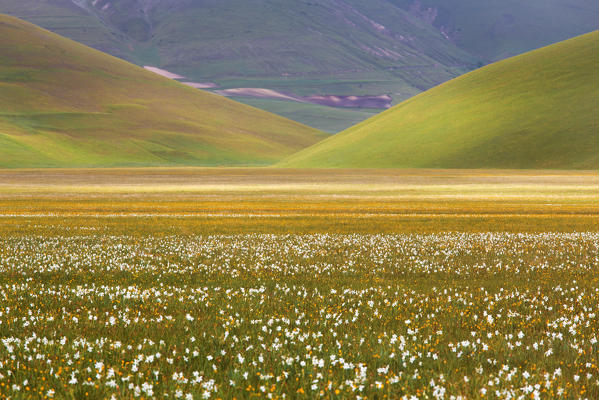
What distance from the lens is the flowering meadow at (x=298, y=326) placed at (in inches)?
309

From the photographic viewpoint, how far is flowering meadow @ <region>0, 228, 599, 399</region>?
7836 millimetres

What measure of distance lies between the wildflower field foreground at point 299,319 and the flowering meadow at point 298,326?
5 centimetres

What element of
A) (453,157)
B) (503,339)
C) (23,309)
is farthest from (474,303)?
(453,157)

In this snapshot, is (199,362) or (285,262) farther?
(285,262)

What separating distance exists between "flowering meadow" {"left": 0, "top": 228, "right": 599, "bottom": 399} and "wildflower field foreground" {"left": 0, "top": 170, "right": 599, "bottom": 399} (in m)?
0.05

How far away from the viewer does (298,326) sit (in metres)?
11.0

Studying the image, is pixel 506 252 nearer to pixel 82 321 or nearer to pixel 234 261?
pixel 234 261

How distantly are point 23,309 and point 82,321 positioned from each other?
2.13 metres

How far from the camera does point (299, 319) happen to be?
11.0 m

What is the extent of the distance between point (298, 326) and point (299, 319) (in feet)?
0.48

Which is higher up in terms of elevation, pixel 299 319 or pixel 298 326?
pixel 299 319

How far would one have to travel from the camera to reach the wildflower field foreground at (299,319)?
7895mm

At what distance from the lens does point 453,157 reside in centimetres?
18212

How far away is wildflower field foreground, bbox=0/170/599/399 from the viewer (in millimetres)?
7895
